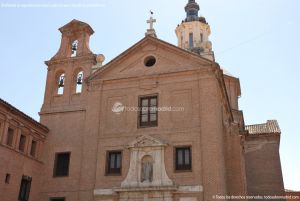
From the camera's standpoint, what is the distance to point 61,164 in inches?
910

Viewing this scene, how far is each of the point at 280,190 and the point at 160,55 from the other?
14.7 m

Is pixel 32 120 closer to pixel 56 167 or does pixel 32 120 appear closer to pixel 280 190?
pixel 56 167

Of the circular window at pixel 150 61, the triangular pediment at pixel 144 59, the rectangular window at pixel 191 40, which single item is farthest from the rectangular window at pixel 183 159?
the rectangular window at pixel 191 40

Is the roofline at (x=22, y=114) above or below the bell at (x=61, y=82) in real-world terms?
below

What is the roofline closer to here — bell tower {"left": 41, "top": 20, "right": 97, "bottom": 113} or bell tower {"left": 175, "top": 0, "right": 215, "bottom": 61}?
bell tower {"left": 41, "top": 20, "right": 97, "bottom": 113}

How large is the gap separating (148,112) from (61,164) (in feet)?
19.1

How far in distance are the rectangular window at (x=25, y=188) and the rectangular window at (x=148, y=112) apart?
676 cm

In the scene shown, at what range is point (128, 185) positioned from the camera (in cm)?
2062

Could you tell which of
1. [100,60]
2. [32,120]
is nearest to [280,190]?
[100,60]

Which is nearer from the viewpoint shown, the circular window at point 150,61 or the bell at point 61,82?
the circular window at point 150,61

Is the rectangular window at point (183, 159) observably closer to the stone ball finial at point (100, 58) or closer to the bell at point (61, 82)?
the stone ball finial at point (100, 58)

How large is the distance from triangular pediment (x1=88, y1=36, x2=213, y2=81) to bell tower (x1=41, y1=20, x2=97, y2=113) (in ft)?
4.65

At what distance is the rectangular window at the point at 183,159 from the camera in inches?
808

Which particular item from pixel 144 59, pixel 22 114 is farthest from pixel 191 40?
pixel 22 114
